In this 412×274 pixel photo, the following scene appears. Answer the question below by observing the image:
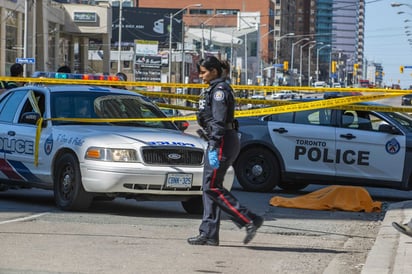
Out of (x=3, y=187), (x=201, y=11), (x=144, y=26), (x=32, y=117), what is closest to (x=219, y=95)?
(x=32, y=117)

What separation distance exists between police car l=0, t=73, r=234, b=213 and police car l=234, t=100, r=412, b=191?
10.2ft

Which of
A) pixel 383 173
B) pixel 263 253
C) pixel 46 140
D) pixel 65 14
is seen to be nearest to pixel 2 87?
pixel 46 140

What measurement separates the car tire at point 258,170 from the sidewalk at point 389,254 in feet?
13.3

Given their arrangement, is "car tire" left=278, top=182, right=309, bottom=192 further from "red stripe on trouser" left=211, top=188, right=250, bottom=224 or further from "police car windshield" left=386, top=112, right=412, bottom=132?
"red stripe on trouser" left=211, top=188, right=250, bottom=224

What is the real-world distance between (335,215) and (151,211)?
2515 millimetres

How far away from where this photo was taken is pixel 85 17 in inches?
2943

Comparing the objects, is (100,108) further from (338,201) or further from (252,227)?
(252,227)

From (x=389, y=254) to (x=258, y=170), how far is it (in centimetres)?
655

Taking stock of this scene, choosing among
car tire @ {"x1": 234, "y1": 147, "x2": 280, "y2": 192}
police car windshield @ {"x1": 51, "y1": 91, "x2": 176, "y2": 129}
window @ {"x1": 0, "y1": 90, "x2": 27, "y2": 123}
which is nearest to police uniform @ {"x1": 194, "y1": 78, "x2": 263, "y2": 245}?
police car windshield @ {"x1": 51, "y1": 91, "x2": 176, "y2": 129}

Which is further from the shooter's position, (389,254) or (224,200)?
(224,200)

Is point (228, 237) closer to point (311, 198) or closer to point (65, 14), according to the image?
point (311, 198)

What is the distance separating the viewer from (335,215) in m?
11.6

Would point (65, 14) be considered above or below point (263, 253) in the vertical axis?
above

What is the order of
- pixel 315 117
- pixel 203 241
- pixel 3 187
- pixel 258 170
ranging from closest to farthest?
1. pixel 203 241
2. pixel 3 187
3. pixel 315 117
4. pixel 258 170
